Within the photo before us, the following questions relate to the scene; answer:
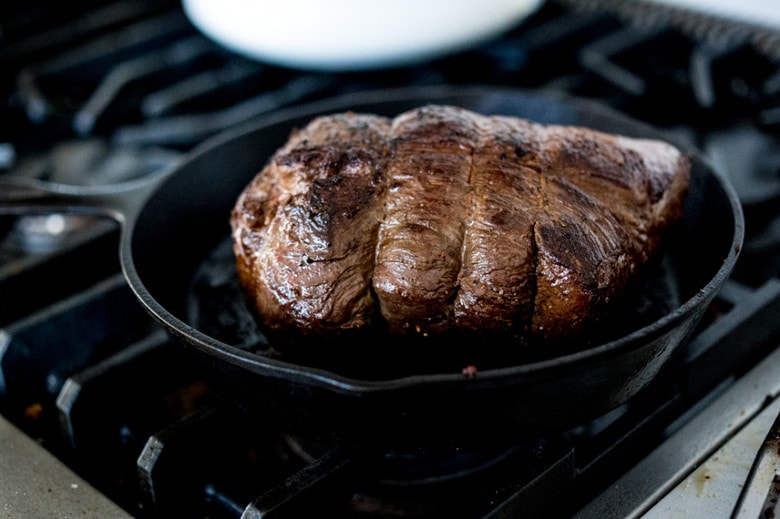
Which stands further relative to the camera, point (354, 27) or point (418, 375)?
point (354, 27)

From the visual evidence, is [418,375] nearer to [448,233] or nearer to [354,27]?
[448,233]

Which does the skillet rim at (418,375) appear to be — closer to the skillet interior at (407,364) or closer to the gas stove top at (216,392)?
the skillet interior at (407,364)

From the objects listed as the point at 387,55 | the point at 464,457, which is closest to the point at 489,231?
the point at 464,457

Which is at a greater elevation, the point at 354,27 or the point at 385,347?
the point at 354,27

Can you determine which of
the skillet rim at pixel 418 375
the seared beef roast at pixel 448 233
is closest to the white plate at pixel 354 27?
the seared beef roast at pixel 448 233

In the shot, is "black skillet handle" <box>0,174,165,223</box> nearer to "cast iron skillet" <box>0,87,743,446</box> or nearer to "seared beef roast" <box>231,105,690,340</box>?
"cast iron skillet" <box>0,87,743,446</box>

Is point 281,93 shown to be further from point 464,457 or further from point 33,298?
point 464,457

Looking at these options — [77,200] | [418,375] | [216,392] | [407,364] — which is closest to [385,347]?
[407,364]
